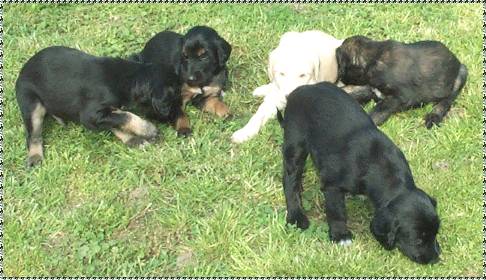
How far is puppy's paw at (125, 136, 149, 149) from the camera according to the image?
6.80 metres

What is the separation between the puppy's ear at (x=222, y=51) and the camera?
727 centimetres

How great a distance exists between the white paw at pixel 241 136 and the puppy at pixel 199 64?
34cm

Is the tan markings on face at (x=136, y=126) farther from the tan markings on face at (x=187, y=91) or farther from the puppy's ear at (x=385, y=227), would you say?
A: the puppy's ear at (x=385, y=227)

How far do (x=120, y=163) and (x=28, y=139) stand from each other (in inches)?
37.1

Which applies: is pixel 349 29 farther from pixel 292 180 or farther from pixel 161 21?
pixel 292 180

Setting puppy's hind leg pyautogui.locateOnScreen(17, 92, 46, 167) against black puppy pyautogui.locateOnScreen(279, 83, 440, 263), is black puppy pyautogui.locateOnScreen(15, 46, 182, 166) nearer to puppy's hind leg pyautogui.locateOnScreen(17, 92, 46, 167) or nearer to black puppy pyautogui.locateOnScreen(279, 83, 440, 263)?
puppy's hind leg pyautogui.locateOnScreen(17, 92, 46, 167)

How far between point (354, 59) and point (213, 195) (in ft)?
7.22

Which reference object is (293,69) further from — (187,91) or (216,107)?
(187,91)

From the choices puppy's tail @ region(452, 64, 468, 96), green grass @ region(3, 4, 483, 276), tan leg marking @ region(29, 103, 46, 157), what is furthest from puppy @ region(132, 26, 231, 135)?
puppy's tail @ region(452, 64, 468, 96)

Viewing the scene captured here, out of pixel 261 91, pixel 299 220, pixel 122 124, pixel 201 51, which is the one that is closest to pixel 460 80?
pixel 261 91

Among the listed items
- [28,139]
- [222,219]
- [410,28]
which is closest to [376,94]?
[410,28]

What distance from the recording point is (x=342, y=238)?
5664mm

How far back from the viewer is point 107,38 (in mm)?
8289

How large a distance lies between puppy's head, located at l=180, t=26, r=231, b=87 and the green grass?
0.38 m
